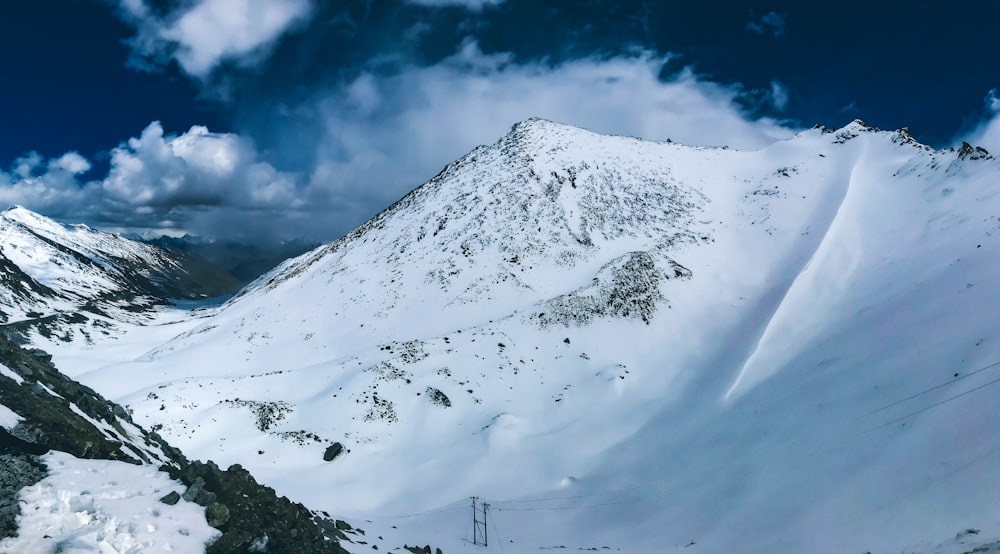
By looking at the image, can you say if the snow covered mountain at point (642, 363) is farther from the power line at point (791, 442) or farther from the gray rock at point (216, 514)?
the gray rock at point (216, 514)

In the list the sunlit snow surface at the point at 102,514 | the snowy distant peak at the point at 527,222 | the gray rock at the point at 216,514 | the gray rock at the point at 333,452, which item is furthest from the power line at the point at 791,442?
the snowy distant peak at the point at 527,222

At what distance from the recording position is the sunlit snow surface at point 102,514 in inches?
450

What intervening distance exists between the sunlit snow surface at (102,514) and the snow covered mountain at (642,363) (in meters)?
13.3

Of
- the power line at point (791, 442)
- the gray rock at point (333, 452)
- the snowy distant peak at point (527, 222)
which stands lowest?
the power line at point (791, 442)

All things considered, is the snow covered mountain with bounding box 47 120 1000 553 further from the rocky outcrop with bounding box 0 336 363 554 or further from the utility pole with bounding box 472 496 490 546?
the rocky outcrop with bounding box 0 336 363 554

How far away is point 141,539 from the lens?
12.2 m

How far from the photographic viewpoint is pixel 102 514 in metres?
12.4

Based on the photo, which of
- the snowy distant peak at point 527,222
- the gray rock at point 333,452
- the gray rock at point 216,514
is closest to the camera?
the gray rock at point 216,514

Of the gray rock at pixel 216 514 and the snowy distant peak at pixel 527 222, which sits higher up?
the snowy distant peak at pixel 527 222

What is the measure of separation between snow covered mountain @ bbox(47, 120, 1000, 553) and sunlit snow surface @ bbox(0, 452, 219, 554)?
1329 cm

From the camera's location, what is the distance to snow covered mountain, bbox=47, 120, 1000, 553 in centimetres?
2741

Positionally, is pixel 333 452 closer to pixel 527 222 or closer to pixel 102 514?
pixel 102 514

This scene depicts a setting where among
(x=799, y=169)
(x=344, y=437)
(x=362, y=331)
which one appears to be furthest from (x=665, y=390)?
(x=799, y=169)

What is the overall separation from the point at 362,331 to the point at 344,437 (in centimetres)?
2756
